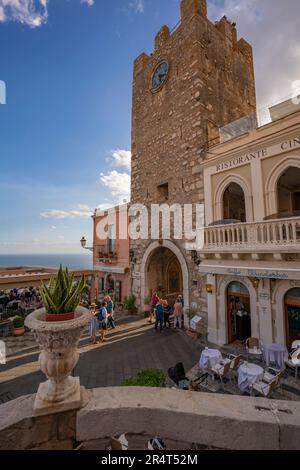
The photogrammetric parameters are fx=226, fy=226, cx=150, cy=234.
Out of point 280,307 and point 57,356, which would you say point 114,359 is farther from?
point 57,356

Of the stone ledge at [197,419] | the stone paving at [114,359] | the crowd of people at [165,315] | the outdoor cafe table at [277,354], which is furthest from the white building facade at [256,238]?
the stone ledge at [197,419]

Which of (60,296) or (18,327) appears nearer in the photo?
(60,296)

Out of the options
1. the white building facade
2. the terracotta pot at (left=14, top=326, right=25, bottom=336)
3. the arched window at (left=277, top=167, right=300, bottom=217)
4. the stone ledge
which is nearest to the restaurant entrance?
the white building facade

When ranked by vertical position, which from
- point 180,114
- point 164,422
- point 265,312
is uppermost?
point 180,114

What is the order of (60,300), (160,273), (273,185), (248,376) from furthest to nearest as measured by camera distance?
(160,273)
(273,185)
(248,376)
(60,300)

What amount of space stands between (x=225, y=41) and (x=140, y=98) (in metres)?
5.36

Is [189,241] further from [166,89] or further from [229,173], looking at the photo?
[166,89]

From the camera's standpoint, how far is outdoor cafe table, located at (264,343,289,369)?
623 centimetres

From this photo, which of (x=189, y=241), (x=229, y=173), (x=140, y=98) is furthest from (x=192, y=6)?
(x=189, y=241)

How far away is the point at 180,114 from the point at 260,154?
17.2 ft

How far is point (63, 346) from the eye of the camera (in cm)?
215

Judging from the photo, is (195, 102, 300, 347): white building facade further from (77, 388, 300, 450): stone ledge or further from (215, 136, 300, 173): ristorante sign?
(77, 388, 300, 450): stone ledge

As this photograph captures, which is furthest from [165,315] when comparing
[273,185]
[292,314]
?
[273,185]

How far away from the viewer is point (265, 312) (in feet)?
24.0
